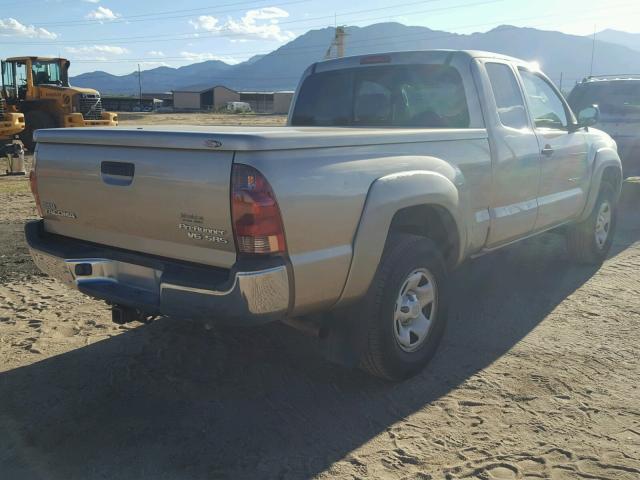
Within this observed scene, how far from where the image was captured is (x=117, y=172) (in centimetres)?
325

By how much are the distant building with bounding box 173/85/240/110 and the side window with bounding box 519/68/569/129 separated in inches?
2745

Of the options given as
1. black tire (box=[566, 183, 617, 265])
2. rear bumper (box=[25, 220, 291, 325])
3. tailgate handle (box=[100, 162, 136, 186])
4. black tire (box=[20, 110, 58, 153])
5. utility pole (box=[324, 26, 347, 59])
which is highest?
utility pole (box=[324, 26, 347, 59])

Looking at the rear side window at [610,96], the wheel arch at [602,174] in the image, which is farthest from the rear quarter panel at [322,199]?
the rear side window at [610,96]

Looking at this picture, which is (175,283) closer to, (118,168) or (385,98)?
(118,168)

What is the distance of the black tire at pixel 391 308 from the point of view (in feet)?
11.3

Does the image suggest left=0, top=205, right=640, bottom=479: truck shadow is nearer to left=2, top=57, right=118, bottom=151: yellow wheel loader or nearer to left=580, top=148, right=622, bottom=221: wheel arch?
left=580, top=148, right=622, bottom=221: wheel arch

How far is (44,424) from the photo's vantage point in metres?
3.33

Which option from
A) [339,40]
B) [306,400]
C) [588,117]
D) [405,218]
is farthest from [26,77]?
[339,40]

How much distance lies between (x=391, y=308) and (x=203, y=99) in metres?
80.6

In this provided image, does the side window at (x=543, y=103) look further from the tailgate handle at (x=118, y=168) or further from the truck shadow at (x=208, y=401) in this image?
the tailgate handle at (x=118, y=168)

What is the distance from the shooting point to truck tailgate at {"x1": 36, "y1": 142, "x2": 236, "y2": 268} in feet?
9.48

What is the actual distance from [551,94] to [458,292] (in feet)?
6.68

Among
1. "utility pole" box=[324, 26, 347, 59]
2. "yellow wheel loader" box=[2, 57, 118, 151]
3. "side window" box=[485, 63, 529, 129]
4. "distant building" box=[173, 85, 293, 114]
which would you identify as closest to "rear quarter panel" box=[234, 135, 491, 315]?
"side window" box=[485, 63, 529, 129]

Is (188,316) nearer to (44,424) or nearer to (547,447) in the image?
(44,424)
